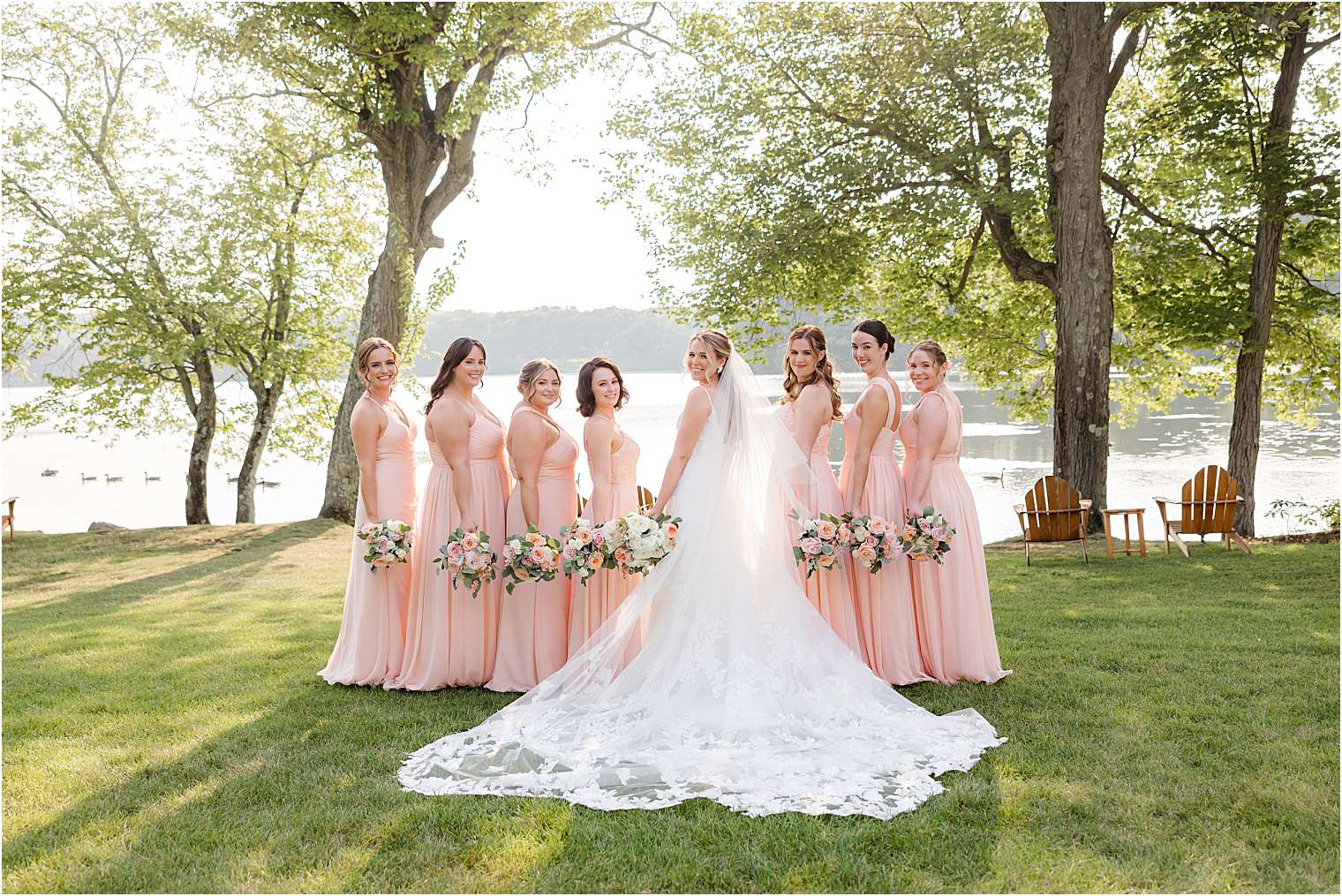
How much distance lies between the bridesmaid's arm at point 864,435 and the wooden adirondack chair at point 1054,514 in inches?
233

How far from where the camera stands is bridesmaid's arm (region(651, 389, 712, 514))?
5.76 metres

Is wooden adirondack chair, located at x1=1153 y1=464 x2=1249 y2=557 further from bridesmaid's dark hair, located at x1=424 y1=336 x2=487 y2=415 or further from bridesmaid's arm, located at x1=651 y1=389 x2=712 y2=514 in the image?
bridesmaid's dark hair, located at x1=424 y1=336 x2=487 y2=415

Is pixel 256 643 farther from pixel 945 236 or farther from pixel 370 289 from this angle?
pixel 945 236

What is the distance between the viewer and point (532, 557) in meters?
5.63

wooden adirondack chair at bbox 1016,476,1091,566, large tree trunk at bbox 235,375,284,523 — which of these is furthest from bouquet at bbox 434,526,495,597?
large tree trunk at bbox 235,375,284,523

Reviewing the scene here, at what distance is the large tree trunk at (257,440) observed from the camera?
2072 cm

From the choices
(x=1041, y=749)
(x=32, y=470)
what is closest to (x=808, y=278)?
(x=1041, y=749)

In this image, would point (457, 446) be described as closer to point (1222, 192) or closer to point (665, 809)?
point (665, 809)

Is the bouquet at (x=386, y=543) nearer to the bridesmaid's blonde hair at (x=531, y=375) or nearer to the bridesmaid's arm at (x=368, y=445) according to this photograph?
the bridesmaid's arm at (x=368, y=445)

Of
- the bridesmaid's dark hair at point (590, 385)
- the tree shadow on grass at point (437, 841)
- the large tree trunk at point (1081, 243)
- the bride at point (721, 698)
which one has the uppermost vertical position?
the large tree trunk at point (1081, 243)

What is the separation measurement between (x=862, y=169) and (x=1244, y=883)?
12.7m

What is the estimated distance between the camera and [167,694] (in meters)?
6.18

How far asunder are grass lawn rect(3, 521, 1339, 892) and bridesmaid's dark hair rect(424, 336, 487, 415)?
201cm

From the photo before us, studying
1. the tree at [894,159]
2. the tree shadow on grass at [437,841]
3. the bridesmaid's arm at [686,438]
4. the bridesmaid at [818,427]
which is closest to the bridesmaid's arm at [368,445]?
the bridesmaid's arm at [686,438]
